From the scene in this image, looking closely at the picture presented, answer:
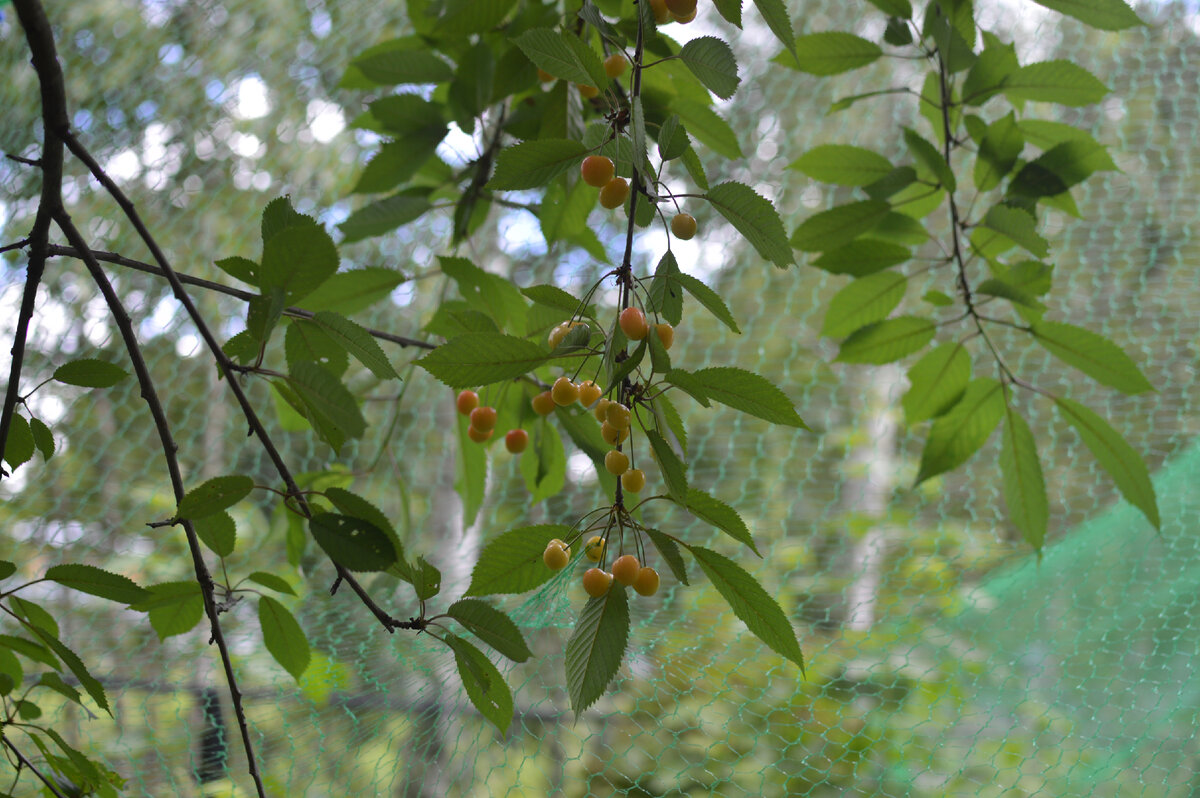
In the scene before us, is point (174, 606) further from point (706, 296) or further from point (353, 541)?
point (706, 296)

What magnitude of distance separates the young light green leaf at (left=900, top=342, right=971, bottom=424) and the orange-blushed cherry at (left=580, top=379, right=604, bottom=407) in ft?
1.47

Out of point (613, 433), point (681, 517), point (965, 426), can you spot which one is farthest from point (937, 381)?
point (681, 517)

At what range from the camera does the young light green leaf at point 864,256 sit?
28.5 inches

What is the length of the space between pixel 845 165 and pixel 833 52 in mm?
91

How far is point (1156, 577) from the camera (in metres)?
1.25

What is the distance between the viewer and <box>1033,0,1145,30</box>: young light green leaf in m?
0.64

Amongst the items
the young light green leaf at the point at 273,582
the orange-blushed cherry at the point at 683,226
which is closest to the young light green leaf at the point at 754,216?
the orange-blushed cherry at the point at 683,226

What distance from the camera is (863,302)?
77 centimetres

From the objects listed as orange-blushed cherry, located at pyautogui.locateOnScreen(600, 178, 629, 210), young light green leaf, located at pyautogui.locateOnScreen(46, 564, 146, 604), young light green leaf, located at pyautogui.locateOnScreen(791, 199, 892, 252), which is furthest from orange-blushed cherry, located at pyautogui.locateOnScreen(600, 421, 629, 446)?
young light green leaf, located at pyautogui.locateOnScreen(791, 199, 892, 252)

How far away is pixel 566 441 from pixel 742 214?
115 cm

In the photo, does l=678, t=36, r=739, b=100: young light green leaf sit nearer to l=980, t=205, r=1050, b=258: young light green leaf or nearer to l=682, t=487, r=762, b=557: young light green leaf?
l=682, t=487, r=762, b=557: young light green leaf

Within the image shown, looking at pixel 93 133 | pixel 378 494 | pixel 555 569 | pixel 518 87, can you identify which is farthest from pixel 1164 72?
pixel 93 133

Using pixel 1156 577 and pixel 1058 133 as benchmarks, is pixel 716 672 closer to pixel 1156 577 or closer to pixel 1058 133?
pixel 1156 577

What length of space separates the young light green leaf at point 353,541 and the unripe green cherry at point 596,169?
0.18 metres
